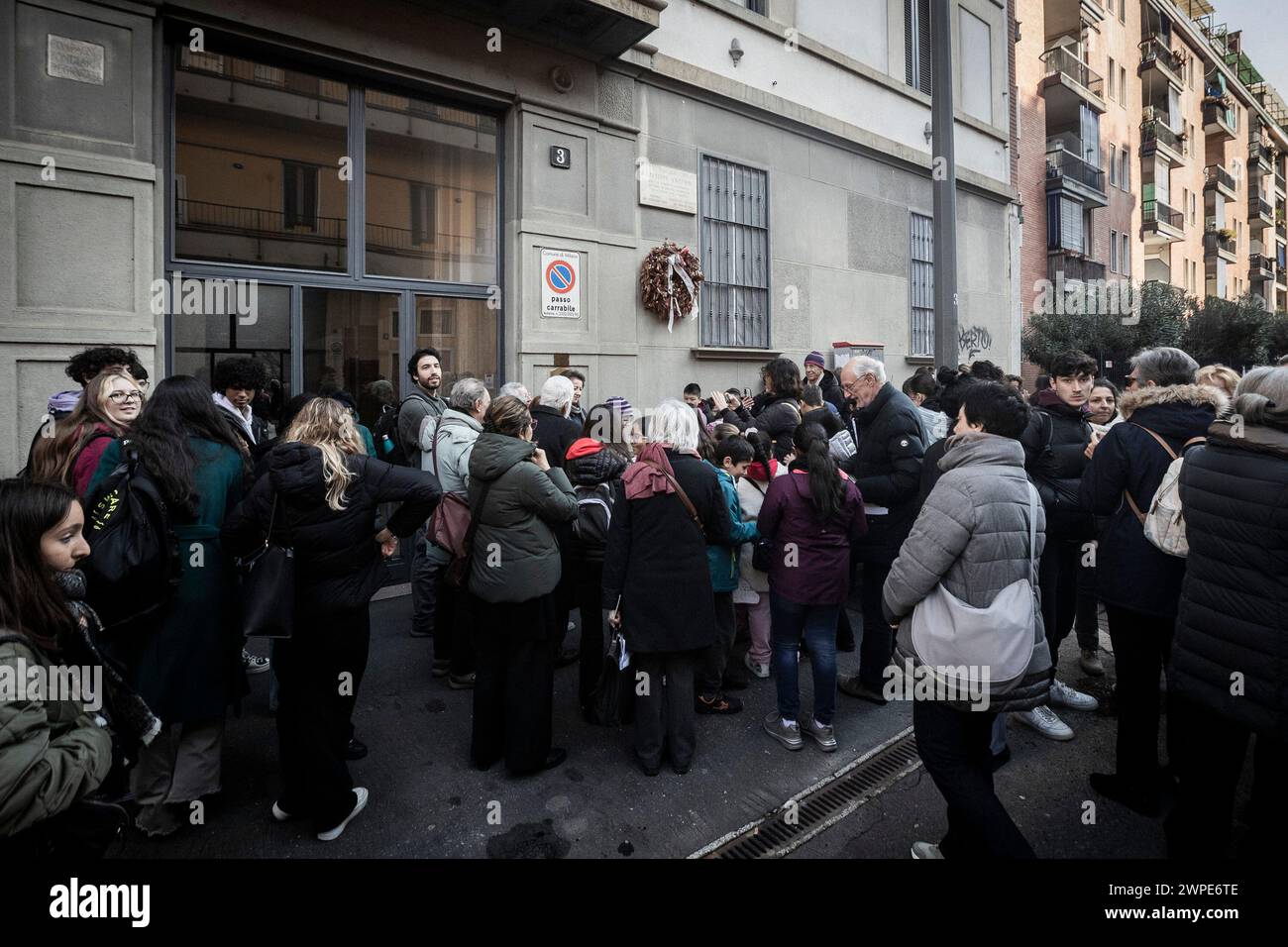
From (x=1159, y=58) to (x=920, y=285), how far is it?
74.4 ft

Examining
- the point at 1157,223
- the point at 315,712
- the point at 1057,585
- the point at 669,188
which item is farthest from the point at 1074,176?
the point at 315,712

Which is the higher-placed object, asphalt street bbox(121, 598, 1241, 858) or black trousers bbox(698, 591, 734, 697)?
black trousers bbox(698, 591, 734, 697)

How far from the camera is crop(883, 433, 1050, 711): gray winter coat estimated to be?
2.63m

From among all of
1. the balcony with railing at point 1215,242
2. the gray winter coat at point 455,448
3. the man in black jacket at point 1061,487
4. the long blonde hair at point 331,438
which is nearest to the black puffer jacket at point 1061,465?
the man in black jacket at point 1061,487

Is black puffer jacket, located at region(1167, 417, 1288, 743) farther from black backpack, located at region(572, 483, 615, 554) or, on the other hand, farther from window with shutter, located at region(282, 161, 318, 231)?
window with shutter, located at region(282, 161, 318, 231)

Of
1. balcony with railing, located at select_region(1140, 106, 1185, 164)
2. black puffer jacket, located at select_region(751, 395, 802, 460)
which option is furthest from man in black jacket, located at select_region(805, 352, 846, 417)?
balcony with railing, located at select_region(1140, 106, 1185, 164)

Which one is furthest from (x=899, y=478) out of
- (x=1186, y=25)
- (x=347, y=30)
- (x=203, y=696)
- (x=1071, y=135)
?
(x=1186, y=25)

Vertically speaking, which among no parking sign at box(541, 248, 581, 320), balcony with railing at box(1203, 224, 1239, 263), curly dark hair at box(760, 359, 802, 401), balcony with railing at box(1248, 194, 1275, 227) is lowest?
curly dark hair at box(760, 359, 802, 401)

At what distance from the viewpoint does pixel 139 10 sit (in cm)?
535

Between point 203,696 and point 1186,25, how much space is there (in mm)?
35545

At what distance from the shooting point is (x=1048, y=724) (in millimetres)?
4141

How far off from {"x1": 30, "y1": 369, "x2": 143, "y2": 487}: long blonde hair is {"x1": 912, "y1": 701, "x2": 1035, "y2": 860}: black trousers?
374cm

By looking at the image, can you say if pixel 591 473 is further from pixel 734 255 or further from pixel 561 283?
pixel 734 255
